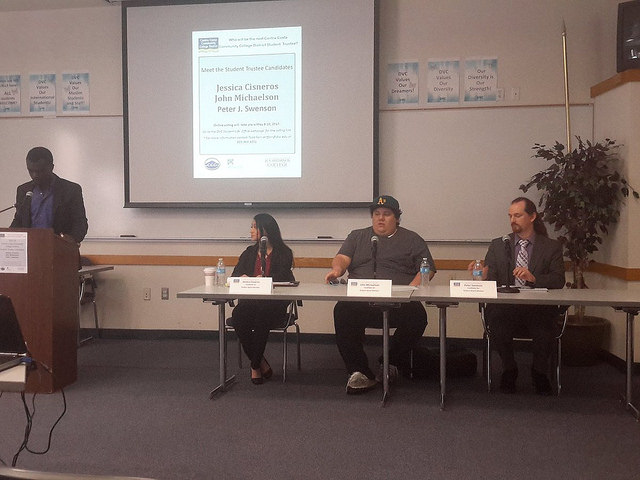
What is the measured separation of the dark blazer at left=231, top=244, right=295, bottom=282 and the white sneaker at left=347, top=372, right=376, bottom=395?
783mm

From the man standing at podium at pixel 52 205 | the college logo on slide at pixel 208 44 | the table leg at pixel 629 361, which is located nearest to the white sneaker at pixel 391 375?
the table leg at pixel 629 361

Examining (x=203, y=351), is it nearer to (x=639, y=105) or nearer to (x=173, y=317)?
(x=173, y=317)

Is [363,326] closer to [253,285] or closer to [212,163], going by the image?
[253,285]

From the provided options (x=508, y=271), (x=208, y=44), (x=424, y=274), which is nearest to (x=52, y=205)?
(x=208, y=44)

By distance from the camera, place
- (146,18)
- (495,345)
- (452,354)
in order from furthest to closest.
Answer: (146,18) → (452,354) → (495,345)

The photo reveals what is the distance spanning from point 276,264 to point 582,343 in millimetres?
2274

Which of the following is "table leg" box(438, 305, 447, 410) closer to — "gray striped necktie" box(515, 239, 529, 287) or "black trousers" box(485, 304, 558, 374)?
"black trousers" box(485, 304, 558, 374)

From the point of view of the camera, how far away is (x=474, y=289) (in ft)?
11.5

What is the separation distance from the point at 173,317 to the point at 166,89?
1.98 metres

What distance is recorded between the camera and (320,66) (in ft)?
17.5

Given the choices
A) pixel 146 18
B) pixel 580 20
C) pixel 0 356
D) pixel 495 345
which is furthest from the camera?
pixel 146 18

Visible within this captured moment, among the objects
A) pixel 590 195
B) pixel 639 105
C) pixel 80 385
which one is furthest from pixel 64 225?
pixel 639 105

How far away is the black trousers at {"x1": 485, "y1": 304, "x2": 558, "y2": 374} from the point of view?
153 inches

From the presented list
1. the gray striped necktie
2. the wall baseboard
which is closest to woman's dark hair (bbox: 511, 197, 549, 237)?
the gray striped necktie
